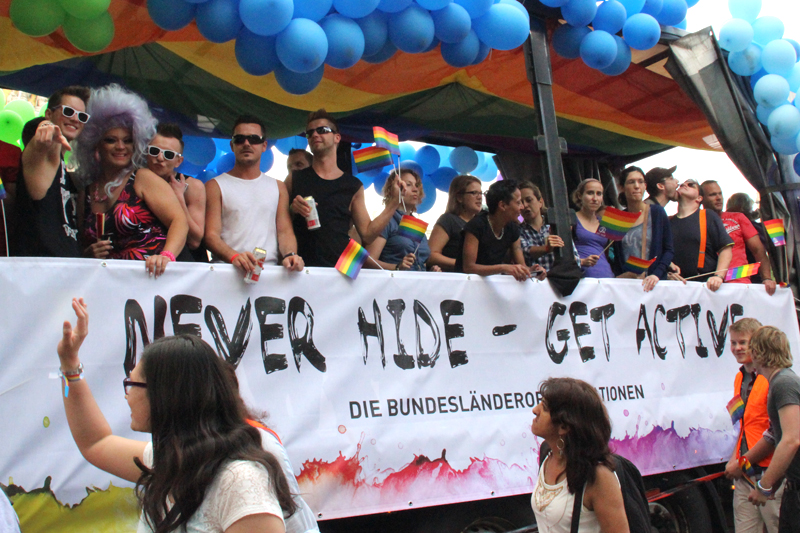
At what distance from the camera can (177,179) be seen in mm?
3744

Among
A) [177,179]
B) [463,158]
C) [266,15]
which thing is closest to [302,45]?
[266,15]

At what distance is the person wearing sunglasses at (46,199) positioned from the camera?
2906 mm

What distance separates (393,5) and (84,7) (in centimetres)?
153

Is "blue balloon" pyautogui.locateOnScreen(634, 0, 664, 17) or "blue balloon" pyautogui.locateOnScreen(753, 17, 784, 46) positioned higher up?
"blue balloon" pyautogui.locateOnScreen(634, 0, 664, 17)

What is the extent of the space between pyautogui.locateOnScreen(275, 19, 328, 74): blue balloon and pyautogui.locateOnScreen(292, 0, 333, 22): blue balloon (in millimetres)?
82

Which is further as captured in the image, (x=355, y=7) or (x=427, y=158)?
(x=427, y=158)

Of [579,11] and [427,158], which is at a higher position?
[579,11]

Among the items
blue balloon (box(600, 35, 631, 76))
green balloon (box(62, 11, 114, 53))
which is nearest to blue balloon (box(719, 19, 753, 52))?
blue balloon (box(600, 35, 631, 76))

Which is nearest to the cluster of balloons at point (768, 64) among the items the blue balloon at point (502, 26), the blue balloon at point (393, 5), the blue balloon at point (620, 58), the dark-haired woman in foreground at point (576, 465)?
the blue balloon at point (620, 58)

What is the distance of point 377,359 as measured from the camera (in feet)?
11.6

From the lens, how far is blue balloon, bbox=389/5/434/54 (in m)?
3.88

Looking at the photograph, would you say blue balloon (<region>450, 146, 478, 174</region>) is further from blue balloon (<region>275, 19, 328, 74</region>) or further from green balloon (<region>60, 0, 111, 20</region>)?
green balloon (<region>60, 0, 111, 20</region>)

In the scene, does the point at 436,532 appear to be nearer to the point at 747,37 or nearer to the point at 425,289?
the point at 425,289

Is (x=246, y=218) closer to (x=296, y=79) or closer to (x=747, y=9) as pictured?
(x=296, y=79)
